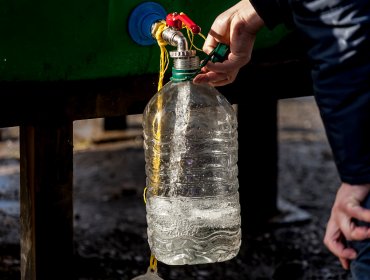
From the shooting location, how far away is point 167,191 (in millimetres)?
3129

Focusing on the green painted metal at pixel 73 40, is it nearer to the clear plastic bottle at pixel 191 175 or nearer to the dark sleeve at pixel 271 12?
the clear plastic bottle at pixel 191 175

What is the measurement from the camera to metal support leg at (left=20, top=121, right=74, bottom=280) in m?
3.02

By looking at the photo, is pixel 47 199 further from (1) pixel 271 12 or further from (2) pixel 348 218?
(2) pixel 348 218

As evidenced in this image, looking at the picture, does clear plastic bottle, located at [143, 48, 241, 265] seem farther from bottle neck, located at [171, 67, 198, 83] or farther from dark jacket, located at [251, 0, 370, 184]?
dark jacket, located at [251, 0, 370, 184]

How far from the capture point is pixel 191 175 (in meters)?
3.15

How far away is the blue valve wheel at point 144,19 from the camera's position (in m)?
2.96

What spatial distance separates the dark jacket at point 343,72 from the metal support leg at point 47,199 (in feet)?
4.30

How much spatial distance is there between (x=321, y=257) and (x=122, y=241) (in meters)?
1.11

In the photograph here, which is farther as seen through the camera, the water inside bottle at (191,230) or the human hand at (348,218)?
the water inside bottle at (191,230)

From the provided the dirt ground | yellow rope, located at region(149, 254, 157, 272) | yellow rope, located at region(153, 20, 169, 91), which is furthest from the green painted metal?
the dirt ground

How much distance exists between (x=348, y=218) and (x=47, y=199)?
4.61 feet

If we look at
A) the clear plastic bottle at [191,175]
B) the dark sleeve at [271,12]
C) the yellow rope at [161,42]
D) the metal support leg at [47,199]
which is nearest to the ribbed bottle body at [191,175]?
the clear plastic bottle at [191,175]

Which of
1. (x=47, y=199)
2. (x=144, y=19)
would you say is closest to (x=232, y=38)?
(x=144, y=19)

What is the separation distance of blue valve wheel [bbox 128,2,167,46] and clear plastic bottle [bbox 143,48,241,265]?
0.22m
